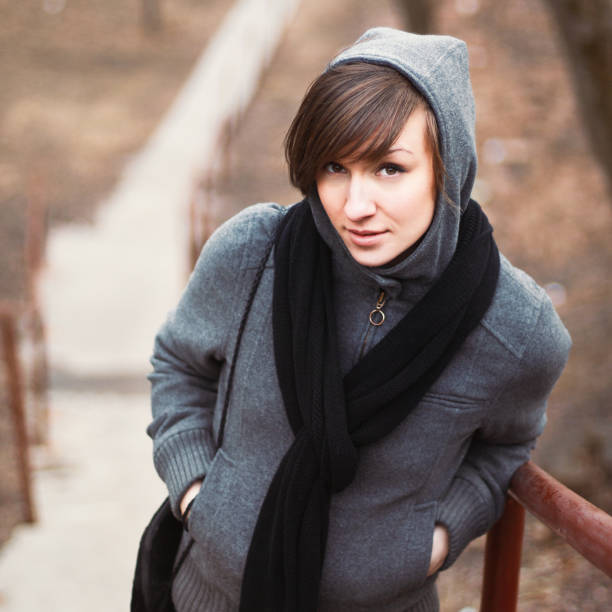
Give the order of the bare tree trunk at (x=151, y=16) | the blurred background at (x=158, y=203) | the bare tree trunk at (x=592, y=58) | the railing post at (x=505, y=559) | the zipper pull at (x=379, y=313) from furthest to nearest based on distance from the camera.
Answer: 1. the bare tree trunk at (x=151, y=16)
2. the blurred background at (x=158, y=203)
3. the bare tree trunk at (x=592, y=58)
4. the railing post at (x=505, y=559)
5. the zipper pull at (x=379, y=313)

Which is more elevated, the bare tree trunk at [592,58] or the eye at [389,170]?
the bare tree trunk at [592,58]

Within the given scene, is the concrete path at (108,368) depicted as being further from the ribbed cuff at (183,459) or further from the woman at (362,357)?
the woman at (362,357)

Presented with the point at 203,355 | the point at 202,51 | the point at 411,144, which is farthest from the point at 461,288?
the point at 202,51

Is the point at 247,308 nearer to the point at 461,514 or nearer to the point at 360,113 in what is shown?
the point at 360,113

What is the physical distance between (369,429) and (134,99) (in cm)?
1683

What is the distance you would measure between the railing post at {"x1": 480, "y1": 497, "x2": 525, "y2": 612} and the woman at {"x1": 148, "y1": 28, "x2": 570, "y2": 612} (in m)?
0.11

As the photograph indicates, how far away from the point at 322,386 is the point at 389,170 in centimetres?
43

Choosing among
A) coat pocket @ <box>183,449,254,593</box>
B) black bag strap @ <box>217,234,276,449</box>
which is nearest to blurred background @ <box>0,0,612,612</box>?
coat pocket @ <box>183,449,254,593</box>

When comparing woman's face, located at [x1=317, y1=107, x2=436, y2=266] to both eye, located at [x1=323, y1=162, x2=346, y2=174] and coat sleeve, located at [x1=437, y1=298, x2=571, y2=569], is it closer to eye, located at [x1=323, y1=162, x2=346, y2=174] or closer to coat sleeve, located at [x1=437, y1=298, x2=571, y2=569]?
eye, located at [x1=323, y1=162, x2=346, y2=174]

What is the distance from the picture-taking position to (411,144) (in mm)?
1502

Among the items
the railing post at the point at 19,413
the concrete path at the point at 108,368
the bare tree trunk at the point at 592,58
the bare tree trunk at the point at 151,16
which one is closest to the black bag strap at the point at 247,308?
the concrete path at the point at 108,368

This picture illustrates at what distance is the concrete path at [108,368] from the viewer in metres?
4.21

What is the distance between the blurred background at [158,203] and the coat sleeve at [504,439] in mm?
1234

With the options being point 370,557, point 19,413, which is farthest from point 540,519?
point 19,413
